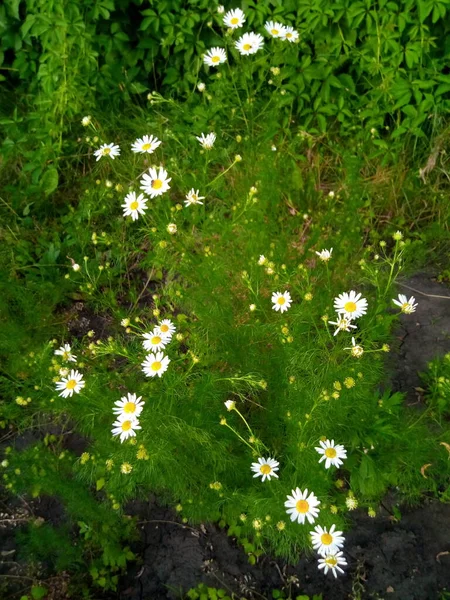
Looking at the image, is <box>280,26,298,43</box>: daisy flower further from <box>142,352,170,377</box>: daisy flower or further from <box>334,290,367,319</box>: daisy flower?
<box>142,352,170,377</box>: daisy flower

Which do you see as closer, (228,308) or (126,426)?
(126,426)

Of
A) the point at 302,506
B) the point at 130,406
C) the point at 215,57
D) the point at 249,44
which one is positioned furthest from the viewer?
the point at 215,57

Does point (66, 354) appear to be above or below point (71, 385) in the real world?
above

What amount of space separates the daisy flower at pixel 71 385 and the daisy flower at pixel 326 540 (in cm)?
103

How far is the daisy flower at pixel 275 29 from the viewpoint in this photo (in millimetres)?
2883

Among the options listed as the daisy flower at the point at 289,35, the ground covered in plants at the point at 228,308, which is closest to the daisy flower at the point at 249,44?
the ground covered in plants at the point at 228,308

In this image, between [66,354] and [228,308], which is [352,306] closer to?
[228,308]

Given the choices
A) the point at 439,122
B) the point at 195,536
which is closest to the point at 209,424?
the point at 195,536

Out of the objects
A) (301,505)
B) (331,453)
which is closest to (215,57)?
(331,453)

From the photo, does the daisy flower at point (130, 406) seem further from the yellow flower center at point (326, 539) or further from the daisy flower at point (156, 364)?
the yellow flower center at point (326, 539)

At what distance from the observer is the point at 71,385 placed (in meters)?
2.03

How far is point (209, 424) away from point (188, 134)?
198cm

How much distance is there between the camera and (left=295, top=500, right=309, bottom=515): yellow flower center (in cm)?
183

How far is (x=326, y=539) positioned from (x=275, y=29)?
2623mm
